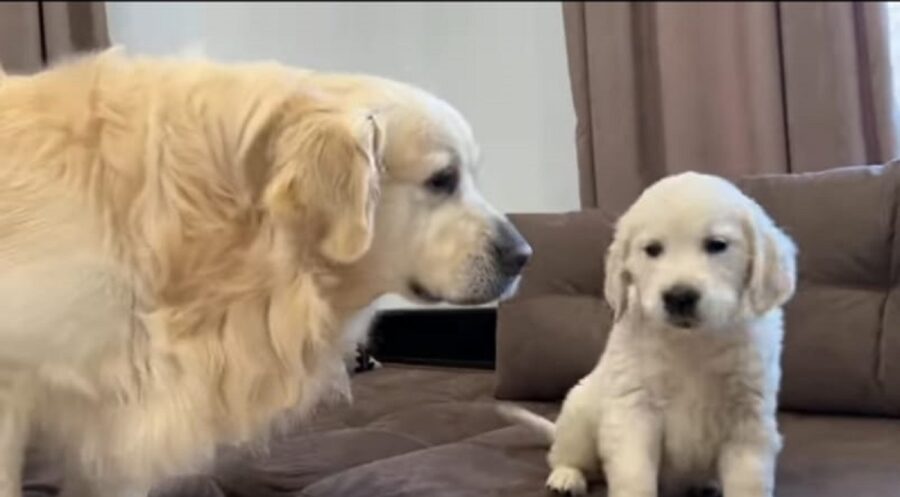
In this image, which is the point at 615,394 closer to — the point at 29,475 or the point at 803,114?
the point at 29,475

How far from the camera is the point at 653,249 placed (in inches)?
54.4

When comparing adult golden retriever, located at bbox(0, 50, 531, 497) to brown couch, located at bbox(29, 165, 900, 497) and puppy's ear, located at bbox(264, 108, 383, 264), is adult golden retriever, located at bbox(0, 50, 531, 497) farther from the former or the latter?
brown couch, located at bbox(29, 165, 900, 497)

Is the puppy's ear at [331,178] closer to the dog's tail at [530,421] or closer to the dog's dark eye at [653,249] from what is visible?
the dog's dark eye at [653,249]

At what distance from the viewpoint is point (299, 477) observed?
5.41 feet

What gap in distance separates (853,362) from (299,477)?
857mm

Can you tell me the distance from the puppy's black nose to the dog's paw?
0.26m

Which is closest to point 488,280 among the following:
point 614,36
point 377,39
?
point 614,36

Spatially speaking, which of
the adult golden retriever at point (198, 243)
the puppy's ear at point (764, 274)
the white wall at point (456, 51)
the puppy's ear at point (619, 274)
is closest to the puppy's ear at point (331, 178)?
the adult golden retriever at point (198, 243)

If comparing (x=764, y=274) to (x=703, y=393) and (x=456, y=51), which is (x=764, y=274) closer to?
(x=703, y=393)

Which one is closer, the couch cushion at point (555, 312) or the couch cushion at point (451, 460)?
the couch cushion at point (451, 460)

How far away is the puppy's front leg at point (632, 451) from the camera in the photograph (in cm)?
132

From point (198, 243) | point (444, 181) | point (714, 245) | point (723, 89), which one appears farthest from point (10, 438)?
point (723, 89)

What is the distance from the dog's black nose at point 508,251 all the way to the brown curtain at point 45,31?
1.78 meters

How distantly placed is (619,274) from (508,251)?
0.46 ft
